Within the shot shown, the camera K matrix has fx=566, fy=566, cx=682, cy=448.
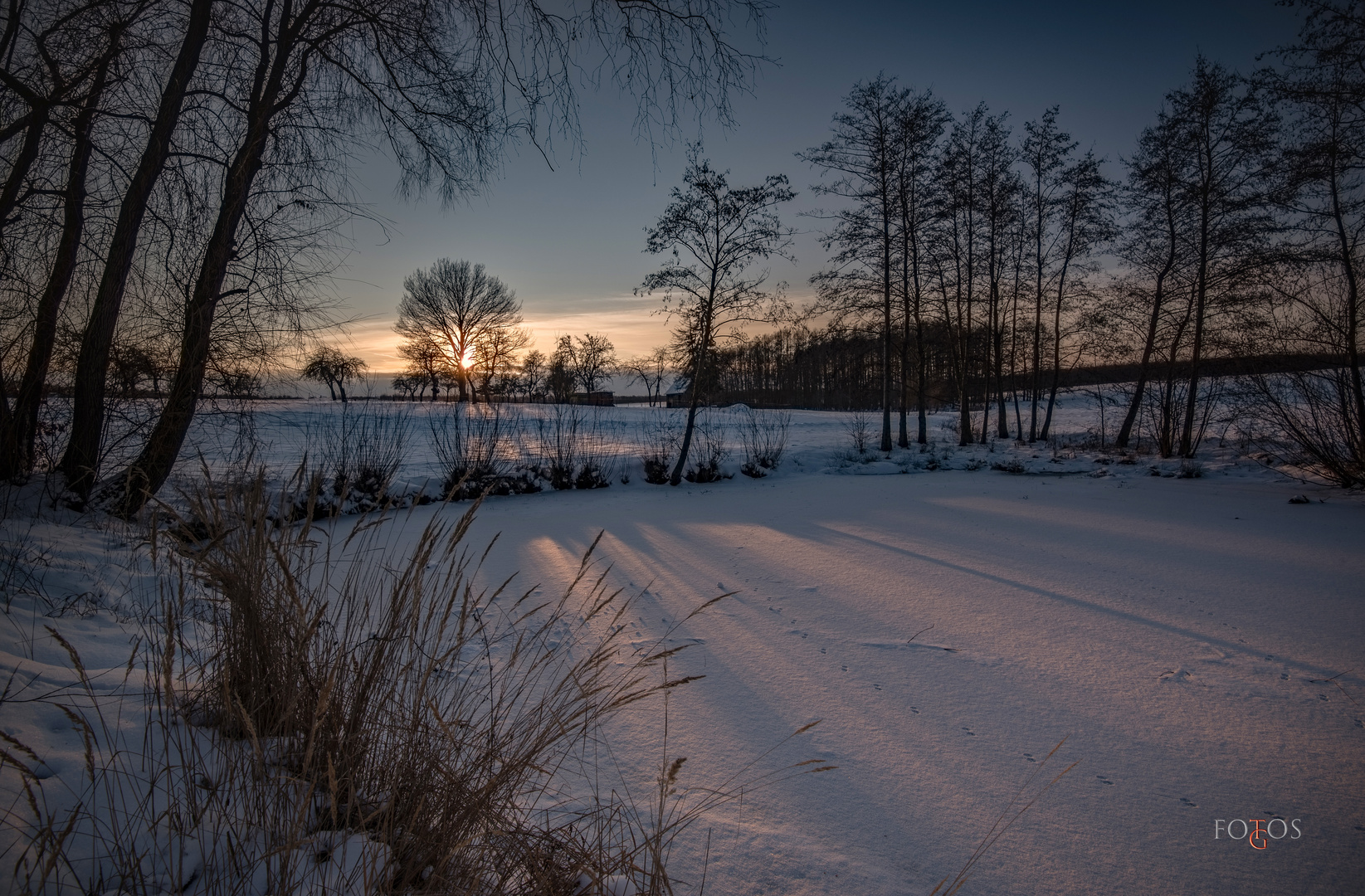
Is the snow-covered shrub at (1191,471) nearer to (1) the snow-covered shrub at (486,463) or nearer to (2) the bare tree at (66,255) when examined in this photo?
(1) the snow-covered shrub at (486,463)

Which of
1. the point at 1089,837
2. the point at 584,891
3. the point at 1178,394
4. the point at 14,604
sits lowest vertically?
the point at 1089,837

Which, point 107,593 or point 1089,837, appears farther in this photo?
point 107,593

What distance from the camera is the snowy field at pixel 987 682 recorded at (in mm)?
A: 1938

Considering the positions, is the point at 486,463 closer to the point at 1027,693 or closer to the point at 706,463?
the point at 706,463

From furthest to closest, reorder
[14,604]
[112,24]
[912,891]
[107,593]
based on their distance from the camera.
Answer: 1. [112,24]
2. [107,593]
3. [14,604]
4. [912,891]

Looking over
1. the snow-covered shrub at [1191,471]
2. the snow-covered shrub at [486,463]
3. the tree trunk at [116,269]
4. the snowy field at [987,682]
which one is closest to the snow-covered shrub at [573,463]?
the snow-covered shrub at [486,463]

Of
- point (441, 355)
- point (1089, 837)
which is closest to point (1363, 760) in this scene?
point (1089, 837)

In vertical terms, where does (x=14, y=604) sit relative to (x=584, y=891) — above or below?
above

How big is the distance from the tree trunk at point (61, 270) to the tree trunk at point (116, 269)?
246 millimetres

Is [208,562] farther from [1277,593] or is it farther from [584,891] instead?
[1277,593]

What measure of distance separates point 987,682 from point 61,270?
7022 mm

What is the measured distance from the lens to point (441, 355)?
112 feet

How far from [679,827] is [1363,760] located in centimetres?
297

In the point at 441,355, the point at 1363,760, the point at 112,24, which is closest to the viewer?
the point at 1363,760
